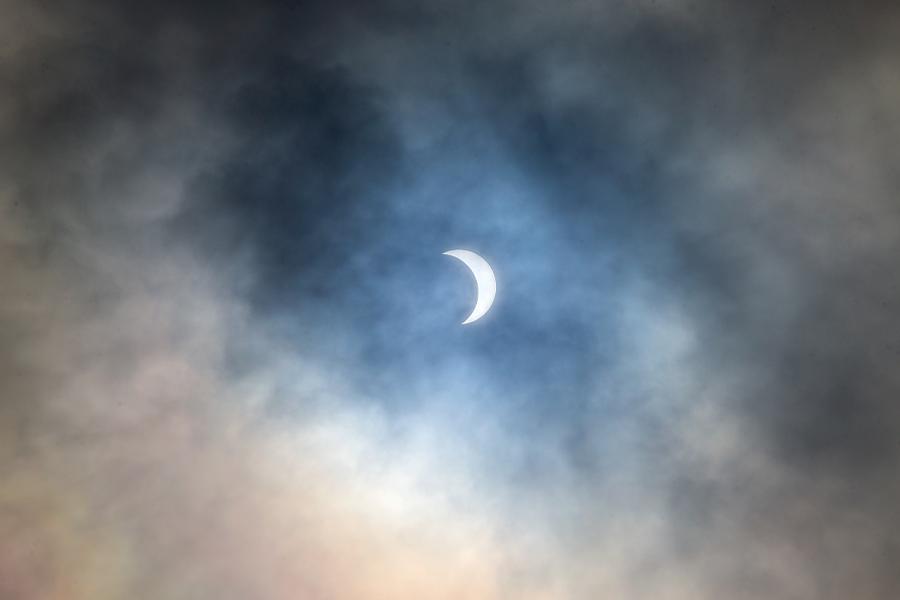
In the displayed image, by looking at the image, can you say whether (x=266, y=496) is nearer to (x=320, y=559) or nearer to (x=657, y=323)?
(x=320, y=559)

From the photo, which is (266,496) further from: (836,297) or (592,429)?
(836,297)

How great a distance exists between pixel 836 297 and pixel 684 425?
3.94 meters

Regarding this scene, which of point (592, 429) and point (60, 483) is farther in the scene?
point (592, 429)

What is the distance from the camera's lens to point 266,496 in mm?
13609

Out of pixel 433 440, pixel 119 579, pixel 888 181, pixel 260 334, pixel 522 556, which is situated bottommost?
pixel 119 579

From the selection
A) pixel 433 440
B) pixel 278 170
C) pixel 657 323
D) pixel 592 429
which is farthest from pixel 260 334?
pixel 657 323

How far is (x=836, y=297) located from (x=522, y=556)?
8.44 meters

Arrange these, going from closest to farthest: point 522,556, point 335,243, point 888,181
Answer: point 888,181, point 335,243, point 522,556

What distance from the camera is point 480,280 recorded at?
1348 centimetres

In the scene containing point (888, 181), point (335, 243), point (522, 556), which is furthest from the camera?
point (522, 556)

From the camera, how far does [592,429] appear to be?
13.9 m

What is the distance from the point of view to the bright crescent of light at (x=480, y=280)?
13250 mm

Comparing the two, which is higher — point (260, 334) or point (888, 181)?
point (888, 181)

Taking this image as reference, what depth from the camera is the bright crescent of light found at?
43.5 ft
